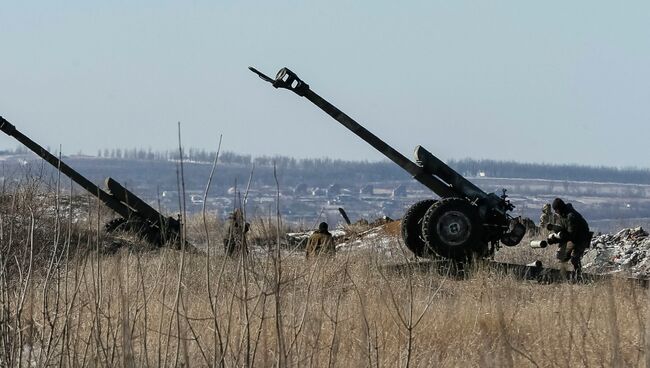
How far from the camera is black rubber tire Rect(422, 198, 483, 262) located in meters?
19.8

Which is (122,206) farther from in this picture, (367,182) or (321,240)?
(367,182)

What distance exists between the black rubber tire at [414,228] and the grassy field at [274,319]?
4454mm

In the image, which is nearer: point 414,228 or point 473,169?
point 414,228

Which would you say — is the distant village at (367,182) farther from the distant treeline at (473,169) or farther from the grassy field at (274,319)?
the grassy field at (274,319)

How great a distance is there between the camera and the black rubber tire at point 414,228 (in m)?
20.5

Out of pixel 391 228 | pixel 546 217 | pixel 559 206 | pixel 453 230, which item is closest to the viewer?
pixel 453 230

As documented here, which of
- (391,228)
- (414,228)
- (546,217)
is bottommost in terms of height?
(391,228)

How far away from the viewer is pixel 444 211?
65.3 ft

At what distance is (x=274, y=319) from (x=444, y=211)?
8251 mm

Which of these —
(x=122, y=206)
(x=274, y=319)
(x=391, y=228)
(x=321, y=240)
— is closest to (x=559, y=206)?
(x=321, y=240)

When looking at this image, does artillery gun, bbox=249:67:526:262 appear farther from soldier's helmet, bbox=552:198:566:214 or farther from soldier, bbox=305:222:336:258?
soldier, bbox=305:222:336:258

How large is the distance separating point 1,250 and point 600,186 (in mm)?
120269

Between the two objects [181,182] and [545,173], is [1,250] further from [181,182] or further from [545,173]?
[545,173]

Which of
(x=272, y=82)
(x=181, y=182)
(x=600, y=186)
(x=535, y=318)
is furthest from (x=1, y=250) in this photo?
(x=600, y=186)
